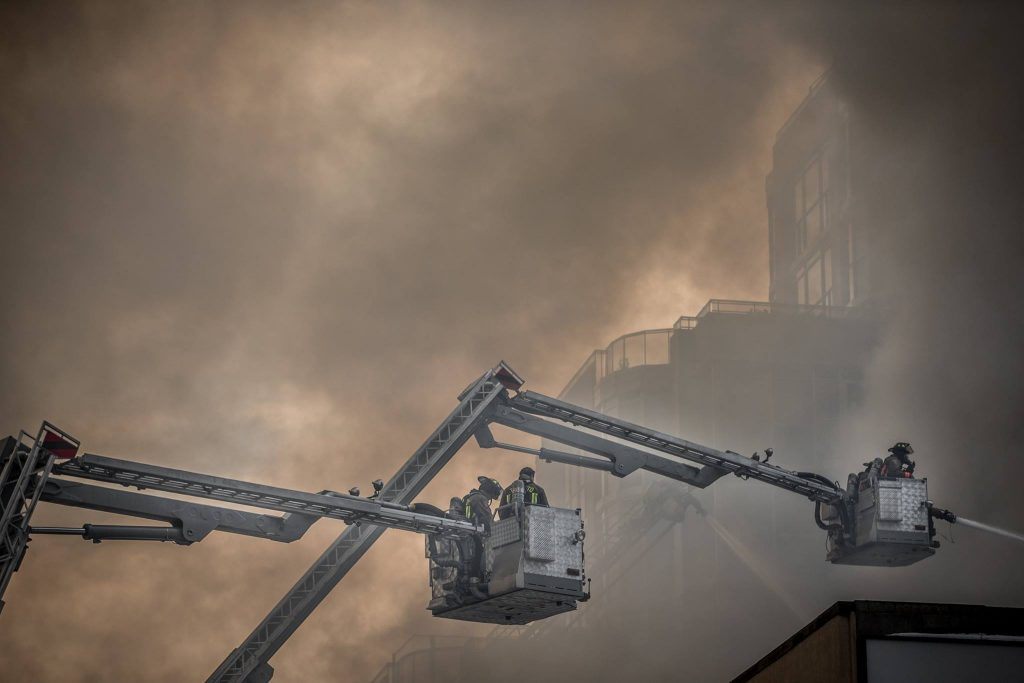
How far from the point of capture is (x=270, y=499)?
64.3ft

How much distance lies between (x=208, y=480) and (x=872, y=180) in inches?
1120

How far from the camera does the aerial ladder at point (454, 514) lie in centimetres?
1812

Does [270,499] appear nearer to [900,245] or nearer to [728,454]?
[728,454]

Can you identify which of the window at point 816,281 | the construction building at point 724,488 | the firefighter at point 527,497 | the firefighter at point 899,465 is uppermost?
the window at point 816,281

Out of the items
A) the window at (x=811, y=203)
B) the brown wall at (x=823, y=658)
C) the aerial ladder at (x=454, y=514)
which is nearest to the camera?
the brown wall at (x=823, y=658)

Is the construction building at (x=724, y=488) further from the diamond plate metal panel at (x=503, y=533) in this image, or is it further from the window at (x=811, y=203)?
the diamond plate metal panel at (x=503, y=533)

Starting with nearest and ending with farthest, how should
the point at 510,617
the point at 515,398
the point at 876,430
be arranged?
the point at 510,617, the point at 515,398, the point at 876,430

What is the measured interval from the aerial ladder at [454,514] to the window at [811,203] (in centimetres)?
1976

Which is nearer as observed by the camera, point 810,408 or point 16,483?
point 16,483

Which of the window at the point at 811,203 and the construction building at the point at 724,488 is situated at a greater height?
the window at the point at 811,203

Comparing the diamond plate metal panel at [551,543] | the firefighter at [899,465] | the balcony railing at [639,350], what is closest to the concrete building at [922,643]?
the diamond plate metal panel at [551,543]

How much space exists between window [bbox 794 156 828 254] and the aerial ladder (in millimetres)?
19763

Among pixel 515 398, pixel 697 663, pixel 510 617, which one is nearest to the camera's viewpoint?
pixel 510 617

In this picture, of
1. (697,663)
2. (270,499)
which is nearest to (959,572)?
(697,663)
